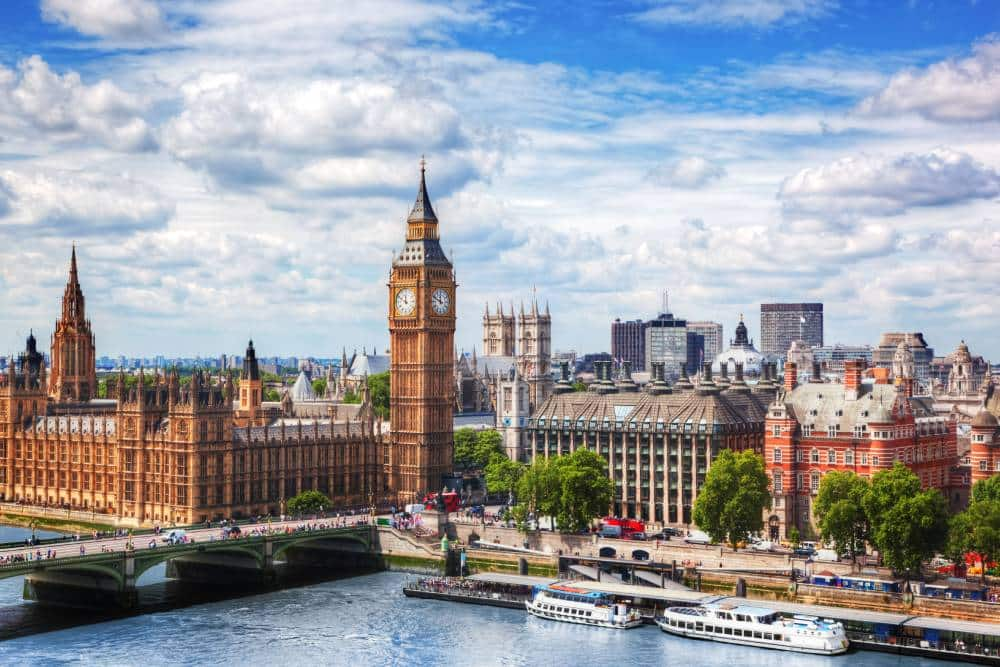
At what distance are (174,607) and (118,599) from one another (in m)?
4.16

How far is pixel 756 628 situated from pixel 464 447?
84208 mm

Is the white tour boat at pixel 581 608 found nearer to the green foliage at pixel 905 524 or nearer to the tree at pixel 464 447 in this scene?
the green foliage at pixel 905 524

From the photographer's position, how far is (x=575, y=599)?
4161 inches

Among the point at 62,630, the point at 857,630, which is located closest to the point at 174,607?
the point at 62,630

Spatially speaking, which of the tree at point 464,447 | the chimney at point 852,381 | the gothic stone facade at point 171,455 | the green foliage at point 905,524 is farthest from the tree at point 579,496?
the tree at point 464,447

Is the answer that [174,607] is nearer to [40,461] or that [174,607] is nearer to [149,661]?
[149,661]

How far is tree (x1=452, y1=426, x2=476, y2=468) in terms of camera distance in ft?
577

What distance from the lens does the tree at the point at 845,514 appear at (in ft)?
355

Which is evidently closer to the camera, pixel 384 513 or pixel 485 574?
pixel 485 574

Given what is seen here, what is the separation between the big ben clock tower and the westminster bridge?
22.0 m

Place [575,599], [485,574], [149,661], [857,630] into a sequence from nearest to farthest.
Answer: [149,661] → [857,630] → [575,599] → [485,574]

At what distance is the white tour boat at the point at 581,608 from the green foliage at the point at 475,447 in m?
64.7

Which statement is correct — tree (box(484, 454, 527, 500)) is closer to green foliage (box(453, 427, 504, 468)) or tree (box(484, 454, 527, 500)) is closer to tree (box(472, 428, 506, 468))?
tree (box(472, 428, 506, 468))

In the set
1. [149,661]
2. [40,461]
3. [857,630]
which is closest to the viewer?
[149,661]
